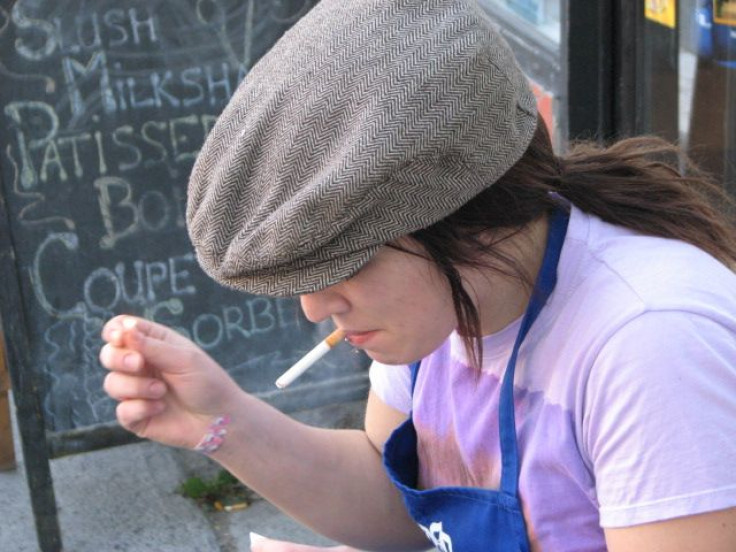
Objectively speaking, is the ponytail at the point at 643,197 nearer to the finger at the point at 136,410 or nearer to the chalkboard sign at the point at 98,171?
the finger at the point at 136,410

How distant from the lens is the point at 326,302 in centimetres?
140

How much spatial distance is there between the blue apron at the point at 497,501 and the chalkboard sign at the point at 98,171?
1759mm

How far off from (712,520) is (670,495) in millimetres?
50

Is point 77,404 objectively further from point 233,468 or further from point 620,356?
point 620,356

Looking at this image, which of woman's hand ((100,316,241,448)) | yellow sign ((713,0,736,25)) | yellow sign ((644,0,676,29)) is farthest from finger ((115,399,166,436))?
→ yellow sign ((644,0,676,29))

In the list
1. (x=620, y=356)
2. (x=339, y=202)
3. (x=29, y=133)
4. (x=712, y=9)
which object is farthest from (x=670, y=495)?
(x=29, y=133)

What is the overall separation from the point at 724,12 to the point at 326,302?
6.76 ft

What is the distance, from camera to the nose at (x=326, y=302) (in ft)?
4.57

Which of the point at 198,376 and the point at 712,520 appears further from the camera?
the point at 198,376

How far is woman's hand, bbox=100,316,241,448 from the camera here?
1488 mm

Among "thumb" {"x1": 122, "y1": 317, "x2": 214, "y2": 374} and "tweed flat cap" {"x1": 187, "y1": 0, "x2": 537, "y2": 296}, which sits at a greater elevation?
"tweed flat cap" {"x1": 187, "y1": 0, "x2": 537, "y2": 296}

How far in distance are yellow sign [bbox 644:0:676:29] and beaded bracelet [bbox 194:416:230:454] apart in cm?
212

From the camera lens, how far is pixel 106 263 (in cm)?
334

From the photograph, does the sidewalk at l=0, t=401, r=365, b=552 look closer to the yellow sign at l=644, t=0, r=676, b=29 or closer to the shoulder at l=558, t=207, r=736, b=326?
the yellow sign at l=644, t=0, r=676, b=29
